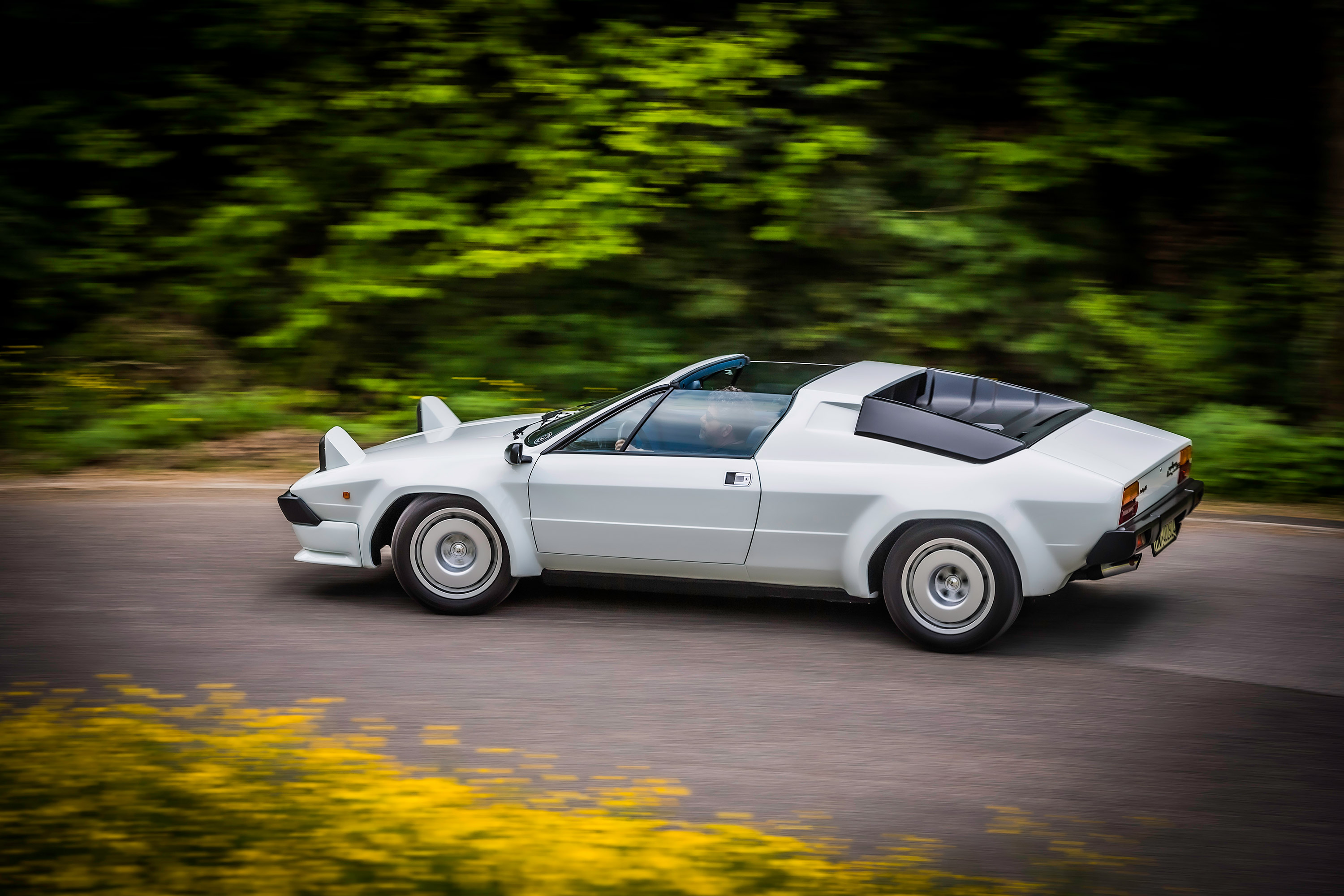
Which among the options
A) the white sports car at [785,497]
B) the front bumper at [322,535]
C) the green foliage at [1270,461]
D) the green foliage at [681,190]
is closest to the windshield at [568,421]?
the white sports car at [785,497]

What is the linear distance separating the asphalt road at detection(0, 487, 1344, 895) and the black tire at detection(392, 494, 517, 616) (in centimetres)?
13

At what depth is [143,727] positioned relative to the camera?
4.91 meters

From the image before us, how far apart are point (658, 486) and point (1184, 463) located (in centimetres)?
268

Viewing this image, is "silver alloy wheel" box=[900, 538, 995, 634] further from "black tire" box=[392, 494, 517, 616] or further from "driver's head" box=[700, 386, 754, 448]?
"black tire" box=[392, 494, 517, 616]

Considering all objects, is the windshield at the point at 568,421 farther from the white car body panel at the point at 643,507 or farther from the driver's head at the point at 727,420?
the driver's head at the point at 727,420

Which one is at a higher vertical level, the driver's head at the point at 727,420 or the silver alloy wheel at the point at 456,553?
the driver's head at the point at 727,420

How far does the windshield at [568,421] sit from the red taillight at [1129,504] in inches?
91.0

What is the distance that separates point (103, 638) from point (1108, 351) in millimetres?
9155

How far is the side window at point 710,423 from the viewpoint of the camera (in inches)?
242

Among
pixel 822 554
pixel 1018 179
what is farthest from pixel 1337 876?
pixel 1018 179

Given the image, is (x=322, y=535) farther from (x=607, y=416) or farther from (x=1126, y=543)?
(x=1126, y=543)

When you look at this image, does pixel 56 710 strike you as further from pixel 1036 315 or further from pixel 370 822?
pixel 1036 315

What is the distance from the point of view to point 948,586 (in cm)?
584

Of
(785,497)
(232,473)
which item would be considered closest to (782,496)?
(785,497)
